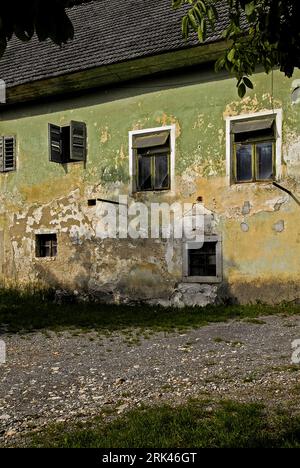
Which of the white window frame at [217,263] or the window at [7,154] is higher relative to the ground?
the window at [7,154]

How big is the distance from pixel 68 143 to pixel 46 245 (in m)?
2.54

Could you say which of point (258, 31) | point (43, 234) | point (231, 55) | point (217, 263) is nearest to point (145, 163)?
point (217, 263)

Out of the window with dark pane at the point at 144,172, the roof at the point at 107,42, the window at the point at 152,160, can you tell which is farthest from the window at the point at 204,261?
the roof at the point at 107,42

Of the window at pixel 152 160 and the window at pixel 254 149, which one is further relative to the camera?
the window at pixel 152 160

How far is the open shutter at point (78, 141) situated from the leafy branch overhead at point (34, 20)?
983 centimetres

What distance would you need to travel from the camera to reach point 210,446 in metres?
3.21

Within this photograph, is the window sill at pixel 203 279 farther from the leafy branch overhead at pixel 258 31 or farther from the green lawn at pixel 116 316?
the leafy branch overhead at pixel 258 31

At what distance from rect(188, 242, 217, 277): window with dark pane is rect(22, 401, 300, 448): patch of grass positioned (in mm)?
6370

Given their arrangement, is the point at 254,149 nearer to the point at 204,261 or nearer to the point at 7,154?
the point at 204,261

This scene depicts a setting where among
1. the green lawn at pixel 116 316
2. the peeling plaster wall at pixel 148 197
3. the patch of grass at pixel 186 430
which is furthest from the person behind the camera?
the peeling plaster wall at pixel 148 197

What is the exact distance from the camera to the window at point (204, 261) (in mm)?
10195

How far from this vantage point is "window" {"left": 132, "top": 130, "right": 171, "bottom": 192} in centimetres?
1094
